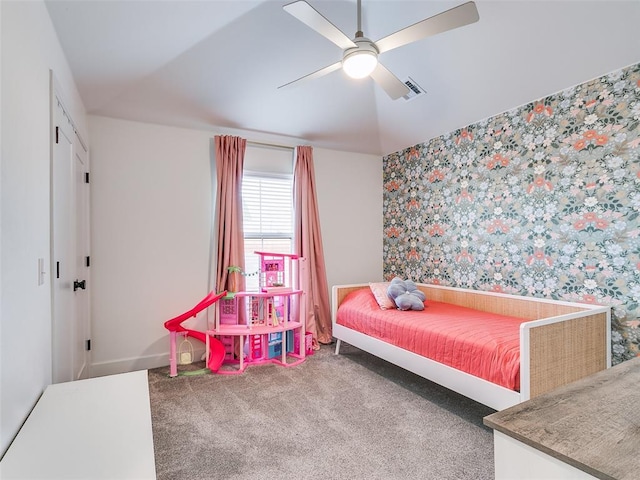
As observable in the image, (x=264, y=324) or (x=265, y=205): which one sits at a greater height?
(x=265, y=205)

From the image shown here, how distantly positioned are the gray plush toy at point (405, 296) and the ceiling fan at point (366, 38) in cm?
191

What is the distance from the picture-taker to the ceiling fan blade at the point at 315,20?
1546mm

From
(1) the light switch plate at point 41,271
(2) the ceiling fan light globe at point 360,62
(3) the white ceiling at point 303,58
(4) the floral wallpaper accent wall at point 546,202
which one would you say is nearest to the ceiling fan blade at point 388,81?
(2) the ceiling fan light globe at point 360,62

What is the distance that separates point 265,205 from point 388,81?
204 cm

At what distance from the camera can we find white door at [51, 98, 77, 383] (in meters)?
1.77

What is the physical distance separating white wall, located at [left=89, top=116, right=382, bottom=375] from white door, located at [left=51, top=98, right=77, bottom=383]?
2.38 feet

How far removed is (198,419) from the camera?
227 centimetres

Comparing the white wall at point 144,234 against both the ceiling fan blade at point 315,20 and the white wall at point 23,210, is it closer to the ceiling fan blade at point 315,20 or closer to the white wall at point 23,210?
the white wall at point 23,210

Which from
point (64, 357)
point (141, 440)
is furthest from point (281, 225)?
point (141, 440)

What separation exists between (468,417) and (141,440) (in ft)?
6.71

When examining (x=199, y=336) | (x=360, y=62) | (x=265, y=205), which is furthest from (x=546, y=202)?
(x=199, y=336)

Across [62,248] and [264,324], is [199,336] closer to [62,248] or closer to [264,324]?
[264,324]

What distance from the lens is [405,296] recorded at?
3209 mm

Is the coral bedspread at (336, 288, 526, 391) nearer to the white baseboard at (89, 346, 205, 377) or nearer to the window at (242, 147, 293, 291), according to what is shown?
the window at (242, 147, 293, 291)
